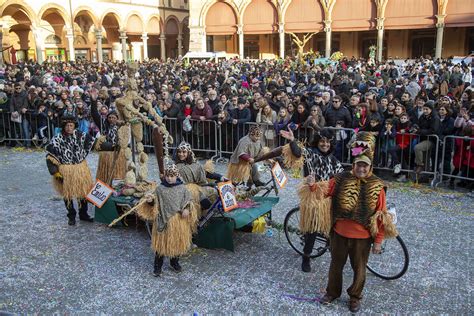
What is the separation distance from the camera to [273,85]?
14406 mm

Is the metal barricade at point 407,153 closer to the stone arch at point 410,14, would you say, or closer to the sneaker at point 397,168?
the sneaker at point 397,168

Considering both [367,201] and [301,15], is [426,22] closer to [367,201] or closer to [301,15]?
[301,15]

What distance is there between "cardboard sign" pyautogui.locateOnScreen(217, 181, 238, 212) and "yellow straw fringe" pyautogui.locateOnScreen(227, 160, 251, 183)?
92 centimetres

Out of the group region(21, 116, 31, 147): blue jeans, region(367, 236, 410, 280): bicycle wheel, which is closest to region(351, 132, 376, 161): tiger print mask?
region(367, 236, 410, 280): bicycle wheel

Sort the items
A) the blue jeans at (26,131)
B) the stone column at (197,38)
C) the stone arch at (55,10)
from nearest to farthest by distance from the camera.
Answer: the blue jeans at (26,131)
the stone arch at (55,10)
the stone column at (197,38)

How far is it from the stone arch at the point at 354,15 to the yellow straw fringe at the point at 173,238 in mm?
33986

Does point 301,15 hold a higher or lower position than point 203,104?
higher

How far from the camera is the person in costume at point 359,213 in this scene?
4332 mm

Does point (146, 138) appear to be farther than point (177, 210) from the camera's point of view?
Yes

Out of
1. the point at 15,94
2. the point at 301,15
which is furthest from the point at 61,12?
the point at 15,94

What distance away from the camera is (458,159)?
8.30 metres

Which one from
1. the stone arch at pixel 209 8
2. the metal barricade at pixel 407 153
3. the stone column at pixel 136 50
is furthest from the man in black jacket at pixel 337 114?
the stone column at pixel 136 50

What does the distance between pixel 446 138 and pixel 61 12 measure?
3314cm

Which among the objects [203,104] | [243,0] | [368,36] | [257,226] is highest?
[243,0]
